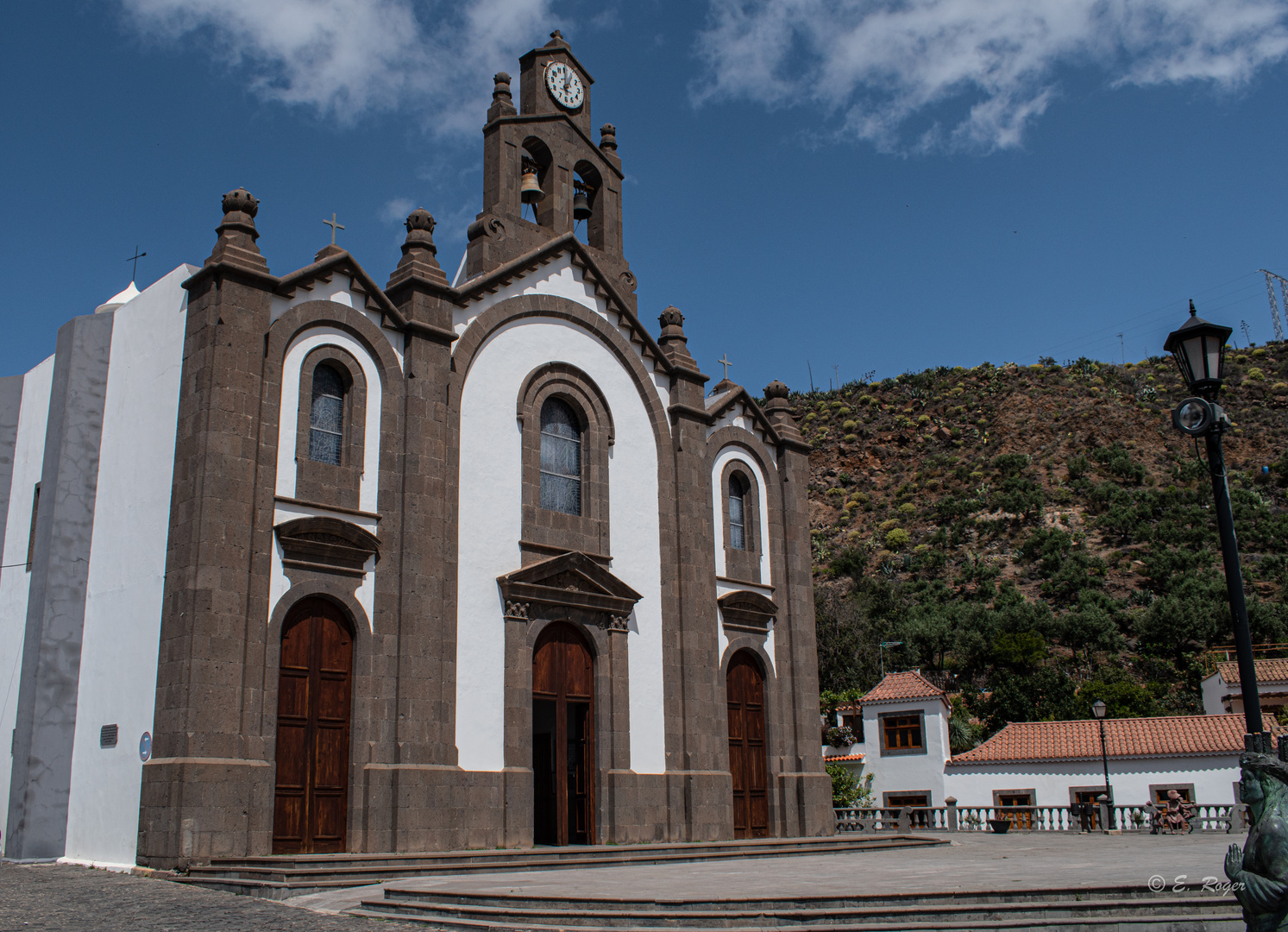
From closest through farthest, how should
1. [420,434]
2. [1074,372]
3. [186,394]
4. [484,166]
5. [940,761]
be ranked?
[186,394] → [420,434] → [484,166] → [940,761] → [1074,372]

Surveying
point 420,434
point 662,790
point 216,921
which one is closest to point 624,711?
point 662,790

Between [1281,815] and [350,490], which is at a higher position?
[350,490]

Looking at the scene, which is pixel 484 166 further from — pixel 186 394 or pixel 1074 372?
pixel 1074 372

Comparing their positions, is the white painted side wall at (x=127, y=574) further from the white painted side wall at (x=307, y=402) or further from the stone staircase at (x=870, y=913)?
the stone staircase at (x=870, y=913)

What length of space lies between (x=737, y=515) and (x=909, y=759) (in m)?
13.7

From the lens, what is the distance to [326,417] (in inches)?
679

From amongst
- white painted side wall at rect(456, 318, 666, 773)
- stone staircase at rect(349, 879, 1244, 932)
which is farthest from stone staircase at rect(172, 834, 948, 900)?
stone staircase at rect(349, 879, 1244, 932)

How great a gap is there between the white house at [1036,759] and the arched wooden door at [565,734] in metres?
16.6

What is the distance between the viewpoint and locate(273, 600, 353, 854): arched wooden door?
15.5m

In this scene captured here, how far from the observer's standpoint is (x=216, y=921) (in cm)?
1009

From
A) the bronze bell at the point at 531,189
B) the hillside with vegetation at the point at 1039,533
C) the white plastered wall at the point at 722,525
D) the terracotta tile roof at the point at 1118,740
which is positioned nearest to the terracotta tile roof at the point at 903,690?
the terracotta tile roof at the point at 1118,740

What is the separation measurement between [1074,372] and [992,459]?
1501 cm

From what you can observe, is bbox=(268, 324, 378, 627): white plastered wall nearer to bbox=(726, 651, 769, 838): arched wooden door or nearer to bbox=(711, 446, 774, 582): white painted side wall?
bbox=(711, 446, 774, 582): white painted side wall

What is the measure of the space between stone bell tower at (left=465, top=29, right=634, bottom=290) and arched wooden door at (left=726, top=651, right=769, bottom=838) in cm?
917
